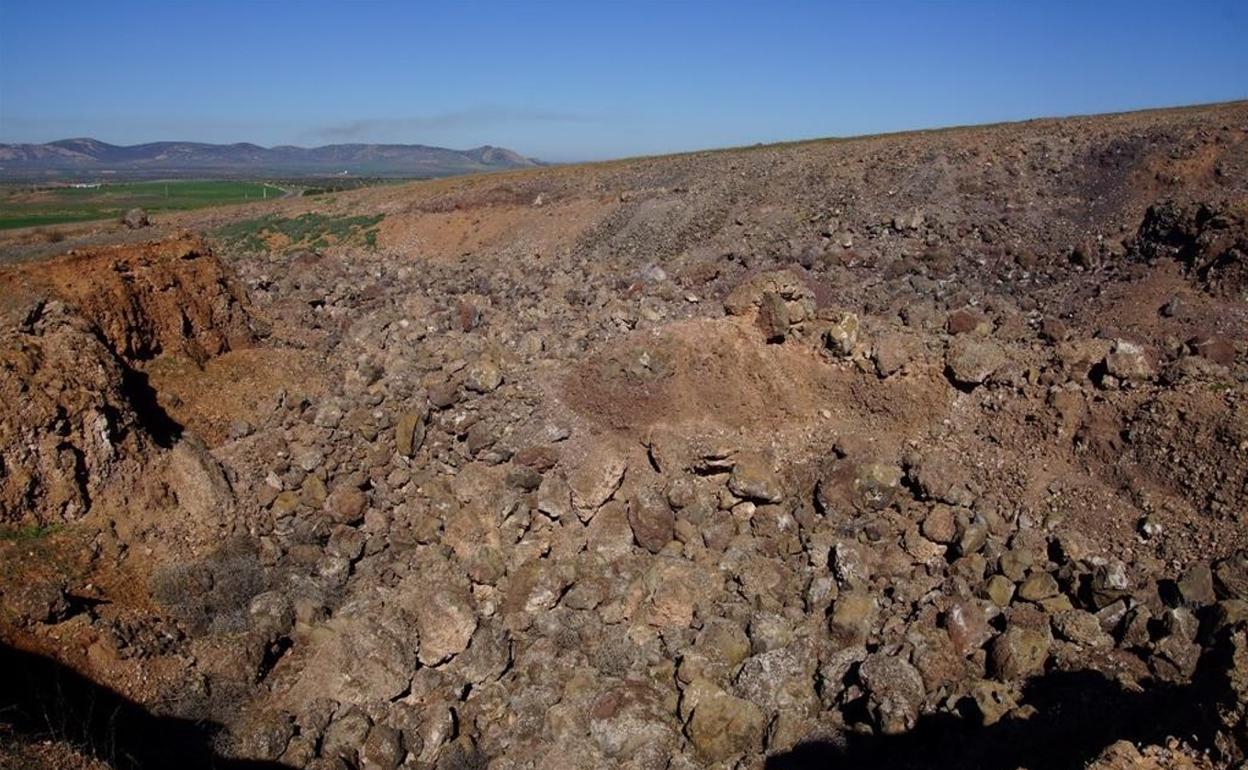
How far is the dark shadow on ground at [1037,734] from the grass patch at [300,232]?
101 ft

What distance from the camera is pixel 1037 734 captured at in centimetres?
828

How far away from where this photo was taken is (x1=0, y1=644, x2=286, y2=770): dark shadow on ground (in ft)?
26.7

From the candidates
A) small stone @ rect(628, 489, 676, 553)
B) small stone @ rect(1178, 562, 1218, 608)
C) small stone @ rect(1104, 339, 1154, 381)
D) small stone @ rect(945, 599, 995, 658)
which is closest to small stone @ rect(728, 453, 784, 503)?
small stone @ rect(628, 489, 676, 553)

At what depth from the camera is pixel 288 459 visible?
13.3 meters

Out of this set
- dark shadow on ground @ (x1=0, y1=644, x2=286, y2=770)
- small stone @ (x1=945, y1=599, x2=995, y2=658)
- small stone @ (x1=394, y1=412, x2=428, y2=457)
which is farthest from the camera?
small stone @ (x1=394, y1=412, x2=428, y2=457)

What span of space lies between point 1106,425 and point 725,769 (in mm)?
7782

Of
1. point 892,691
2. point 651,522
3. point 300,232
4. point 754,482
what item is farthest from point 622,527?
point 300,232

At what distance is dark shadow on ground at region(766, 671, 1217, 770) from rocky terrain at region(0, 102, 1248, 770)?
0.04 metres

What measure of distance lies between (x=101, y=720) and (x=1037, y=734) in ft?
32.6

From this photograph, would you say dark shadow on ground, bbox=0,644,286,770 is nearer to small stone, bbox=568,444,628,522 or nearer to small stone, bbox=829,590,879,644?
small stone, bbox=568,444,628,522

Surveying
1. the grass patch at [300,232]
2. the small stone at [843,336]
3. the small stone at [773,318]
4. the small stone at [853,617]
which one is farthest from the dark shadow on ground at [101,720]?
the grass patch at [300,232]

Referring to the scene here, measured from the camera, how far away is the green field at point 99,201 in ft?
211

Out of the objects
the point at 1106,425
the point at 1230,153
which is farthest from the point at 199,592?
the point at 1230,153

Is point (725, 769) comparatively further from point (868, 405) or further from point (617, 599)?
point (868, 405)
